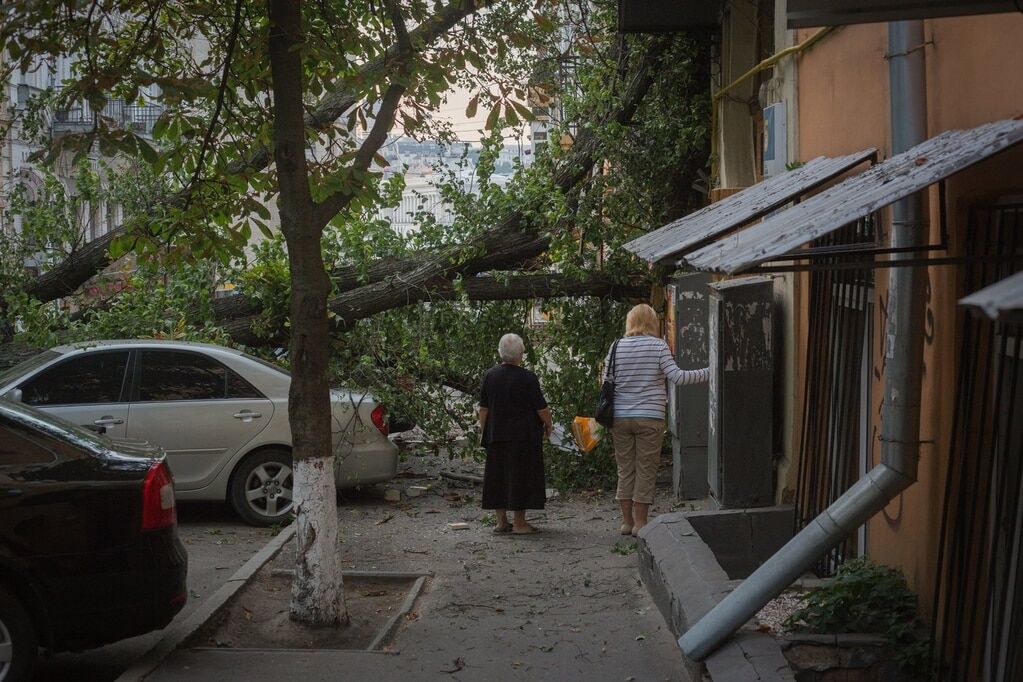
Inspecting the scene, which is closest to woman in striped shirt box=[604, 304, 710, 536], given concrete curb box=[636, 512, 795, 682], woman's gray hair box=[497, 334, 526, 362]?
woman's gray hair box=[497, 334, 526, 362]

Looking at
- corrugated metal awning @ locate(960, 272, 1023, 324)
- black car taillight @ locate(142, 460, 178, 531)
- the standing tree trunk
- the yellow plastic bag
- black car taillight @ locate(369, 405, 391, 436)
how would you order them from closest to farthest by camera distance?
1. corrugated metal awning @ locate(960, 272, 1023, 324)
2. black car taillight @ locate(142, 460, 178, 531)
3. the standing tree trunk
4. black car taillight @ locate(369, 405, 391, 436)
5. the yellow plastic bag

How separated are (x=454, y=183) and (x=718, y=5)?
3.49 m

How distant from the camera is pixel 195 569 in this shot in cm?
879

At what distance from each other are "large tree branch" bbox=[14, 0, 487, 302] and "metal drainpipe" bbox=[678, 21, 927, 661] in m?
3.41

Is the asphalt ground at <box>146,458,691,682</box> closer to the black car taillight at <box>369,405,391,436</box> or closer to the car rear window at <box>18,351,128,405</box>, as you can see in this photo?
the black car taillight at <box>369,405,391,436</box>

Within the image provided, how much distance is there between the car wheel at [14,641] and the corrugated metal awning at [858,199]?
3.50 m

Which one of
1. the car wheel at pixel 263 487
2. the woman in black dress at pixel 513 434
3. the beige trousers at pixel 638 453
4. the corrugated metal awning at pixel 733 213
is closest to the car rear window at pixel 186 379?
the car wheel at pixel 263 487

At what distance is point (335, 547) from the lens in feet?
23.1

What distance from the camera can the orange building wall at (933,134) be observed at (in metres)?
4.65

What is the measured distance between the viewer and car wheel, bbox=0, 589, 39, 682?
17.9 feet

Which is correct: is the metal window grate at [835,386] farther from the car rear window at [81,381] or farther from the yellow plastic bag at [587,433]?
the car rear window at [81,381]

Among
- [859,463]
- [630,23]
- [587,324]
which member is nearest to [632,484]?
[859,463]

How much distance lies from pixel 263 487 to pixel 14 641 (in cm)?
509

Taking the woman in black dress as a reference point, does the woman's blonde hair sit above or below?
above
